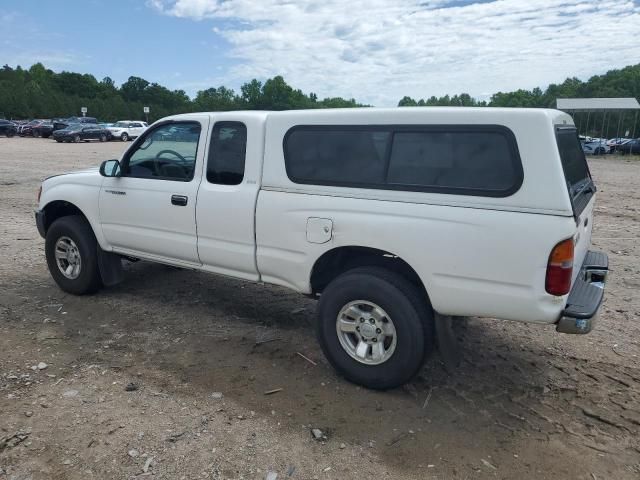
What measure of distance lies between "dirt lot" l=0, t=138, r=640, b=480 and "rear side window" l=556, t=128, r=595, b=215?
138cm

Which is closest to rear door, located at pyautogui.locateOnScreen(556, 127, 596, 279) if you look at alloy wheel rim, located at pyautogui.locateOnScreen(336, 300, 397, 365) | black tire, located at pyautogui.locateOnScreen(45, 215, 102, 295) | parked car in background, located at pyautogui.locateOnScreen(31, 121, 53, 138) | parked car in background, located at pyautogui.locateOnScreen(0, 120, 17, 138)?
alloy wheel rim, located at pyautogui.locateOnScreen(336, 300, 397, 365)

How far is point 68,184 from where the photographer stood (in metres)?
5.39

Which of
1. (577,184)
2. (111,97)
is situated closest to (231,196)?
(577,184)

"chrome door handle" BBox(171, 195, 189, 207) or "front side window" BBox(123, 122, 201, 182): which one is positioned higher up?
"front side window" BBox(123, 122, 201, 182)

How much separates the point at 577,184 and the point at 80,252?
15.1ft

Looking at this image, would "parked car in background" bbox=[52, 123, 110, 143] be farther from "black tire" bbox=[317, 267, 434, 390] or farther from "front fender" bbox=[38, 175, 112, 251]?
"black tire" bbox=[317, 267, 434, 390]

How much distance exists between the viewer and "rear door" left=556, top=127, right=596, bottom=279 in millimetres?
3268

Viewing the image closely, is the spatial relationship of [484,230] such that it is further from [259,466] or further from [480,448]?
[259,466]

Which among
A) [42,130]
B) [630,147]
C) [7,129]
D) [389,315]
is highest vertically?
[630,147]

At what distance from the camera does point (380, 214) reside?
353 centimetres

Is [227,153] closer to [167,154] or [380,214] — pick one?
[167,154]

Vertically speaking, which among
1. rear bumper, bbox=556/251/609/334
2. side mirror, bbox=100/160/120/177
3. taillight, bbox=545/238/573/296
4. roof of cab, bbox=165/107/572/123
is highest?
roof of cab, bbox=165/107/572/123

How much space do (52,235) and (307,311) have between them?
2.80 meters

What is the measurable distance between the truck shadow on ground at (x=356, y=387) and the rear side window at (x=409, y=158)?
148 cm
